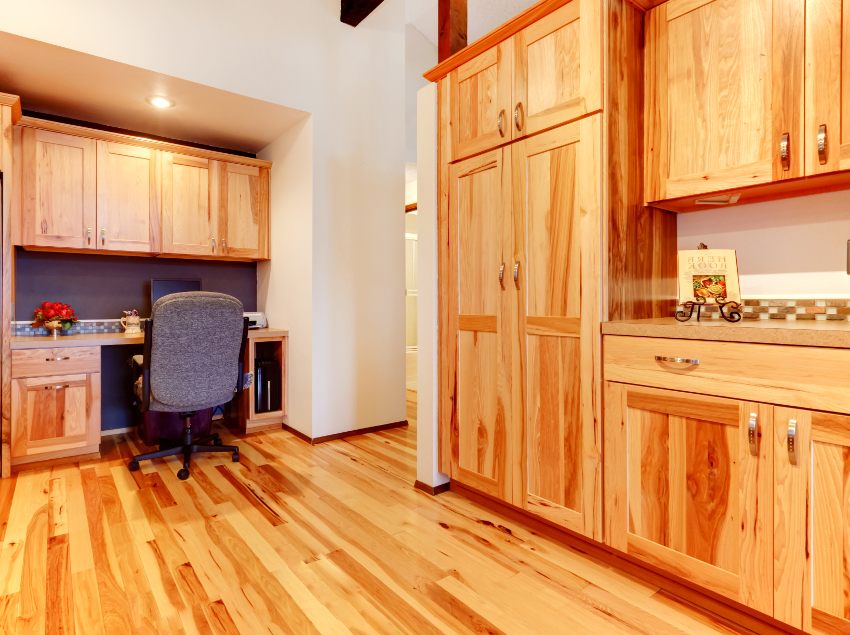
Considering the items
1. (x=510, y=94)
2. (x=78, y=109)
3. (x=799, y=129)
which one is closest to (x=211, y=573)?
(x=510, y=94)

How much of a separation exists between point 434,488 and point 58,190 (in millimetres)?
3060

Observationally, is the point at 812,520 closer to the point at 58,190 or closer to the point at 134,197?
the point at 134,197

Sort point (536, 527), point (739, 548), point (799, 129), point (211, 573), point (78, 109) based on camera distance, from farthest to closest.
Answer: point (78, 109) → point (536, 527) → point (211, 573) → point (799, 129) → point (739, 548)

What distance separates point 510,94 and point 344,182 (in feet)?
5.70

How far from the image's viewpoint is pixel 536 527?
2090 mm

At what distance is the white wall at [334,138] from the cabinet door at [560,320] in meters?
1.78

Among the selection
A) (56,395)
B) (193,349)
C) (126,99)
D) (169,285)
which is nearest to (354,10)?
(126,99)

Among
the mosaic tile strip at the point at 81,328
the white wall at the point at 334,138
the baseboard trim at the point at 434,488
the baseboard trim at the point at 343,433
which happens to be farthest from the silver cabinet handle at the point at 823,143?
the mosaic tile strip at the point at 81,328

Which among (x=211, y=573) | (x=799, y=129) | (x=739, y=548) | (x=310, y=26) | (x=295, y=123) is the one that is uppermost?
(x=310, y=26)

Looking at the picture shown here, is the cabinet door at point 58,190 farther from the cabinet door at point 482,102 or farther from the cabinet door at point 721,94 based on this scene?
the cabinet door at point 721,94

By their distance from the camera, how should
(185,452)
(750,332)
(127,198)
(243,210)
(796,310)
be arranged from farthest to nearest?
(243,210) < (127,198) < (185,452) < (796,310) < (750,332)

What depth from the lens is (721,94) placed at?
1708 mm

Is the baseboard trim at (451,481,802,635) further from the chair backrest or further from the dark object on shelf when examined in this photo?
the chair backrest

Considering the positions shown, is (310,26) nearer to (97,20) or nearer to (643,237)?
(97,20)
